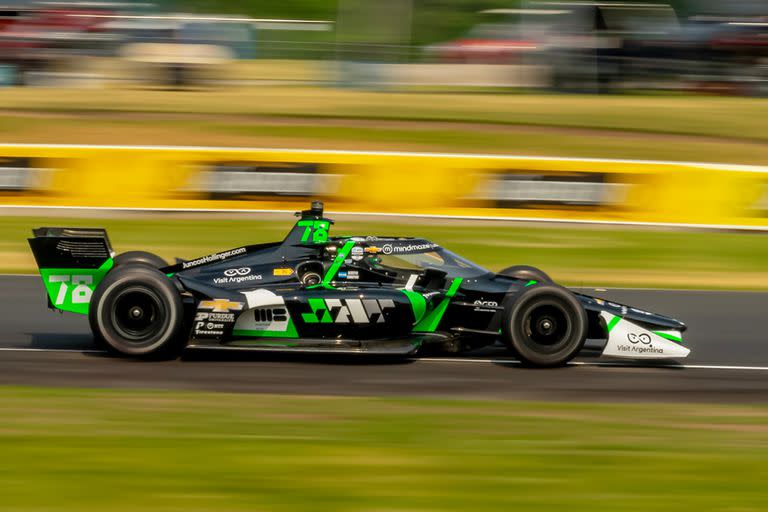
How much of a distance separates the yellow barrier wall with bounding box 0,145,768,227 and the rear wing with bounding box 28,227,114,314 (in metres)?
6.59

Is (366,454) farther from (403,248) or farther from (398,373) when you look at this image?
(403,248)

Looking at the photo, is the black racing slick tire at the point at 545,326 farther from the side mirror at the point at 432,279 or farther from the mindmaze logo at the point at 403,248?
the mindmaze logo at the point at 403,248

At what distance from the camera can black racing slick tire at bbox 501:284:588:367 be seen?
27.5 feet

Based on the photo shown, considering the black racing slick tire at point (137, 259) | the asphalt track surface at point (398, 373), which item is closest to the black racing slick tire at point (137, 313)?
the asphalt track surface at point (398, 373)

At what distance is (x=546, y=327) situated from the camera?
27.9ft

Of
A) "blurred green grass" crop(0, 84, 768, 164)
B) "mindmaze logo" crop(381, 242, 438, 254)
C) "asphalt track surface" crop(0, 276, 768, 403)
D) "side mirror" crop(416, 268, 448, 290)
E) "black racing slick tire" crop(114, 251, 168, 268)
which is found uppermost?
"blurred green grass" crop(0, 84, 768, 164)

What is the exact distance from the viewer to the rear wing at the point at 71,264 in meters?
8.76

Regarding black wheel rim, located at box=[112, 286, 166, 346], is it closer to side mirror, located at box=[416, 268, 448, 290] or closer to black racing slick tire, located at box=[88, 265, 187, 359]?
black racing slick tire, located at box=[88, 265, 187, 359]

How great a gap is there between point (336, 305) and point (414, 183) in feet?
22.9

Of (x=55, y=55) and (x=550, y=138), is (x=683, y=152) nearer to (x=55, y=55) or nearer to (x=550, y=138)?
(x=550, y=138)

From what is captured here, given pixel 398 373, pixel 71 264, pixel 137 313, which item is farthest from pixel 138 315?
pixel 398 373

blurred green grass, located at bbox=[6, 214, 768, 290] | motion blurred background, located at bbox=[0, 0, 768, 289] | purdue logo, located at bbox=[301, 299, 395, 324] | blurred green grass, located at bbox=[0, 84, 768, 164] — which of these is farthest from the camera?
blurred green grass, located at bbox=[0, 84, 768, 164]

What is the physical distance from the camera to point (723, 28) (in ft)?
81.9

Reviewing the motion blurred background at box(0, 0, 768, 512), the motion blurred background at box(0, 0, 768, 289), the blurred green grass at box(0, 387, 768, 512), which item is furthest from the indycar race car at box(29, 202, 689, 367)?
the motion blurred background at box(0, 0, 768, 289)
